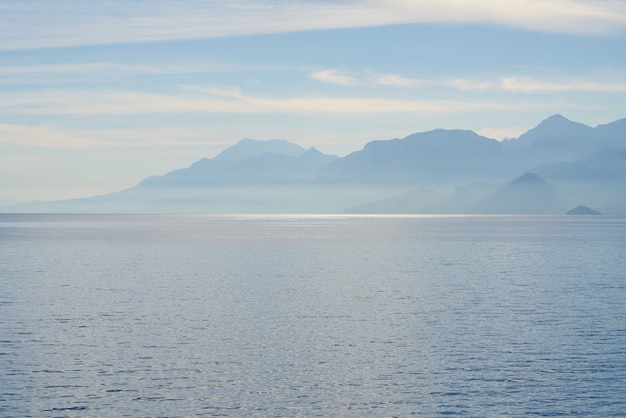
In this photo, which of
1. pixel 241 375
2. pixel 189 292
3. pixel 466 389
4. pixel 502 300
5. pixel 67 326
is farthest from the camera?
pixel 189 292

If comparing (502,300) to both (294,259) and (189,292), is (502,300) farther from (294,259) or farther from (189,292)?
(294,259)

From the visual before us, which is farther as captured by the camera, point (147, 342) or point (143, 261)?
point (143, 261)

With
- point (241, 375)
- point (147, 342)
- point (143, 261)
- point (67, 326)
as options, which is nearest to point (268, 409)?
point (241, 375)

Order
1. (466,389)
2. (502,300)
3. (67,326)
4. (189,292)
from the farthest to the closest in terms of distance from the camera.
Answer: (189,292) < (502,300) < (67,326) < (466,389)

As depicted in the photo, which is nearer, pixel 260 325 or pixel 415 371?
pixel 415 371

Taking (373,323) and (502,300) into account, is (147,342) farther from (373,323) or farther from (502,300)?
(502,300)

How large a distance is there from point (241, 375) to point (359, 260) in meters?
104

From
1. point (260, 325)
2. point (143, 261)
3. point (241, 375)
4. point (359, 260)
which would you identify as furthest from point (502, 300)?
point (143, 261)

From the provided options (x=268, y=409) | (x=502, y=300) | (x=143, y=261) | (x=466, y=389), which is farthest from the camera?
(x=143, y=261)

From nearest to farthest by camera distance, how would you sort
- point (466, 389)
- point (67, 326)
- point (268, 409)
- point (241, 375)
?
point (268, 409) < point (466, 389) < point (241, 375) < point (67, 326)

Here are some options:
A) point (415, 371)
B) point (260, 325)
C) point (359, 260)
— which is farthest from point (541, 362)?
point (359, 260)

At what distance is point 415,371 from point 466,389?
5.01 metres

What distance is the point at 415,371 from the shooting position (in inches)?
1933

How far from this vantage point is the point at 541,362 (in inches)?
2019
